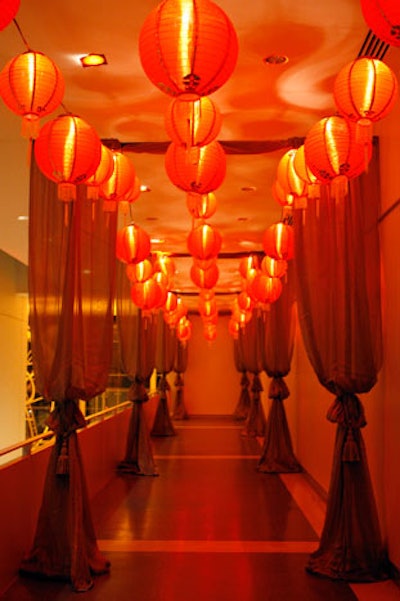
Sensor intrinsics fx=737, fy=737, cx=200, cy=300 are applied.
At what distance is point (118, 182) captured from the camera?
5098 millimetres

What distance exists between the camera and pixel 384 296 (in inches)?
225

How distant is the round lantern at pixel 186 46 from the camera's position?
9.11 ft

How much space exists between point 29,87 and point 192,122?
0.80 metres

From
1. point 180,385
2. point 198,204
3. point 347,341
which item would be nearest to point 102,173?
point 198,204

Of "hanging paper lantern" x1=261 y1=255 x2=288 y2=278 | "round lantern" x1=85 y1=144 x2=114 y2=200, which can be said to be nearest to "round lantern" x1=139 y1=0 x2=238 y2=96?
"round lantern" x1=85 y1=144 x2=114 y2=200

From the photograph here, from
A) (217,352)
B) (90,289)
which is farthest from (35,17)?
(217,352)

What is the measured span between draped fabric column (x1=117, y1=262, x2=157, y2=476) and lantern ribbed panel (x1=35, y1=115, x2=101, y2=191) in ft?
19.7

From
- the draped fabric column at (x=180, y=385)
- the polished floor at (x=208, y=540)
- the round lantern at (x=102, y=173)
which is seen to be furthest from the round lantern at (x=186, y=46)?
the draped fabric column at (x=180, y=385)

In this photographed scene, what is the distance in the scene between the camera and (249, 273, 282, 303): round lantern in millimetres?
8805

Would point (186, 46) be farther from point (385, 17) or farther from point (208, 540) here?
point (208, 540)

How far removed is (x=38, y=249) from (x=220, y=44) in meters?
3.11

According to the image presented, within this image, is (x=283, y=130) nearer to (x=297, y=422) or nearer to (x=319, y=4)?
(x=319, y=4)

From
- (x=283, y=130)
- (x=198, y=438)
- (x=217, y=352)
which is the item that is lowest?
(x=198, y=438)

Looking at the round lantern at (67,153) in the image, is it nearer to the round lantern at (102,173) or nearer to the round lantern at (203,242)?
the round lantern at (102,173)
